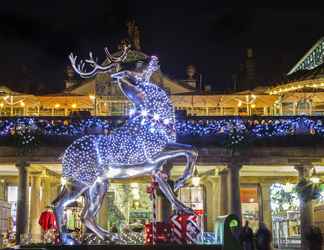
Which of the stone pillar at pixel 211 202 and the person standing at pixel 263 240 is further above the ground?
the stone pillar at pixel 211 202

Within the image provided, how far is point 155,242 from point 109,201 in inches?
789

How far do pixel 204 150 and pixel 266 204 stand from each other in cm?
1084

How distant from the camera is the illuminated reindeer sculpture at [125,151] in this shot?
16.3m

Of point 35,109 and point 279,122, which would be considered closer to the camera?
point 279,122

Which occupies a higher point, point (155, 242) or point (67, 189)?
point (67, 189)

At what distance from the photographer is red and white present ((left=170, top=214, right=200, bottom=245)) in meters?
16.2

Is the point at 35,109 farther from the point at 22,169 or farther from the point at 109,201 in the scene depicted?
the point at 22,169

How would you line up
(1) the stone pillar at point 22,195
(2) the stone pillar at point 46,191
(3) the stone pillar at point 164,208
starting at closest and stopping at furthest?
(3) the stone pillar at point 164,208 → (1) the stone pillar at point 22,195 → (2) the stone pillar at point 46,191

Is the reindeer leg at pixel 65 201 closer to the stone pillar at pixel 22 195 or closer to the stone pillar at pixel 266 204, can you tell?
the stone pillar at pixel 22 195

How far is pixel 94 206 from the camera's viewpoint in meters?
16.3

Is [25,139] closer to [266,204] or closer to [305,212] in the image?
[305,212]

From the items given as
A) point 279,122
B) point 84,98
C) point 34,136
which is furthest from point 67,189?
point 84,98

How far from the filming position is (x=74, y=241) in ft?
53.7

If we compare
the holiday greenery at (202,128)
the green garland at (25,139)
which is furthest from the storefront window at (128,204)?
the green garland at (25,139)
